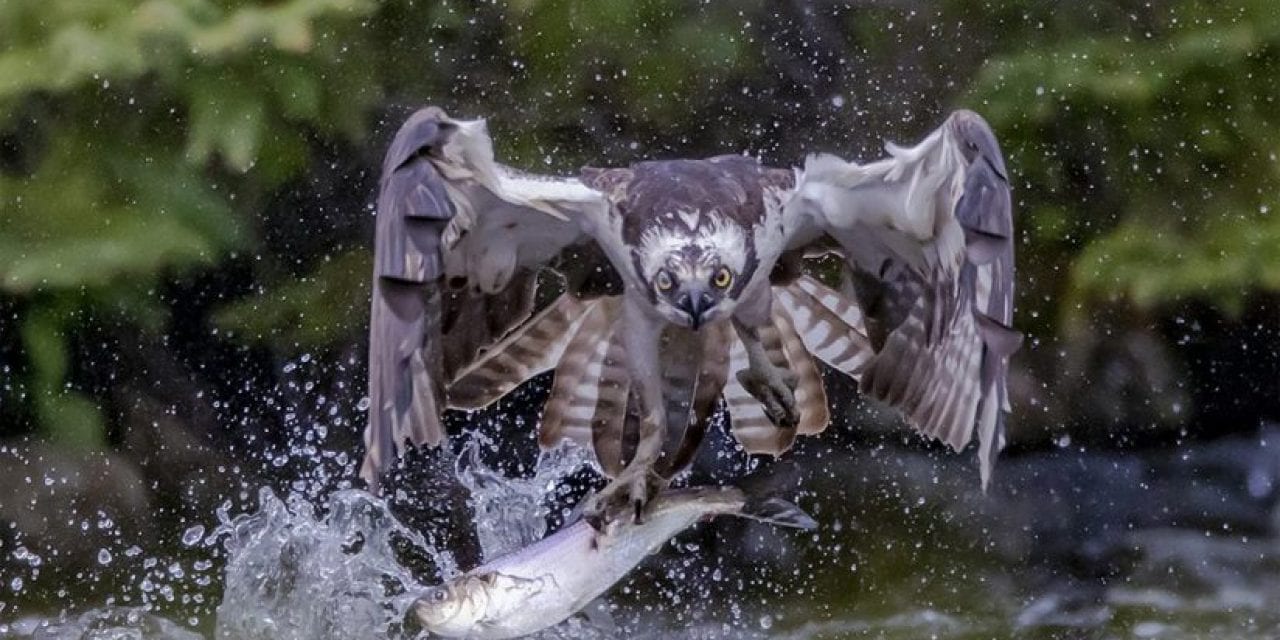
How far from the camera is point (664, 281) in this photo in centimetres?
359

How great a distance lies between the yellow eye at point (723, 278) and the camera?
3580 mm

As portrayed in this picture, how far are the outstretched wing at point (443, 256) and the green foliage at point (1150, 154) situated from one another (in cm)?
163

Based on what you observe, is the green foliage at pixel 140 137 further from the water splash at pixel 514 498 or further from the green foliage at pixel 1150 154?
the green foliage at pixel 1150 154

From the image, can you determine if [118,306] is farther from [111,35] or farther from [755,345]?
[755,345]

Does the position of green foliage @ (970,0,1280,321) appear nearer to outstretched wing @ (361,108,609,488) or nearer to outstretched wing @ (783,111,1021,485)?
outstretched wing @ (783,111,1021,485)

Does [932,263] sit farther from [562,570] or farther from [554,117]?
[554,117]

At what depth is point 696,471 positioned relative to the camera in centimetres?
525

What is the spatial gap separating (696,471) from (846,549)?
46cm

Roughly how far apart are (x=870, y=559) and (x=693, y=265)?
1716 mm

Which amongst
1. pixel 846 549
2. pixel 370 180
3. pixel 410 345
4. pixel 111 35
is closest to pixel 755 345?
pixel 410 345

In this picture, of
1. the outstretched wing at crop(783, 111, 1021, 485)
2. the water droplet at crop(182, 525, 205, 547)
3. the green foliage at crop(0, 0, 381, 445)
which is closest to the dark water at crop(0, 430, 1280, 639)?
the water droplet at crop(182, 525, 205, 547)

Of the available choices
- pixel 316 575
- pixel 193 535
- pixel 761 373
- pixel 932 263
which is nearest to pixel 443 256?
pixel 761 373

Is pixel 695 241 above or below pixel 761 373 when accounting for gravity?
above

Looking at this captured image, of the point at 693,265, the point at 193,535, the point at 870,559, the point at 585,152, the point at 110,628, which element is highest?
the point at 585,152
